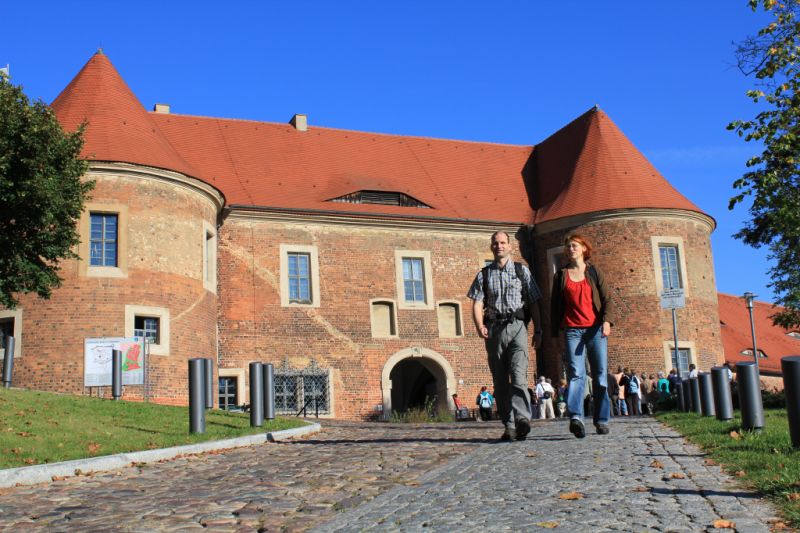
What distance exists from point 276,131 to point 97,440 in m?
24.6

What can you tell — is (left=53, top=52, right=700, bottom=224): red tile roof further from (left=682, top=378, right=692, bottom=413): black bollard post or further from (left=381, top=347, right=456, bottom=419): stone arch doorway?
(left=682, top=378, right=692, bottom=413): black bollard post

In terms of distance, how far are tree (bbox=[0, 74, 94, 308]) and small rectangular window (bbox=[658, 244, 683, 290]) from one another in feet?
61.3

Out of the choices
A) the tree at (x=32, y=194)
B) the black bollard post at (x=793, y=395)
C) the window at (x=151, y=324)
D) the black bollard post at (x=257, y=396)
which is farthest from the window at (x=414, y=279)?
the black bollard post at (x=793, y=395)

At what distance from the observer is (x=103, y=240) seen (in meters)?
24.1

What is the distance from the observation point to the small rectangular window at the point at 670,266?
3066 centimetres

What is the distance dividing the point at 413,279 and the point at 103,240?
10.9 m

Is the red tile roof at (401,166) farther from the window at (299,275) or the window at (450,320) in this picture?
the window at (450,320)

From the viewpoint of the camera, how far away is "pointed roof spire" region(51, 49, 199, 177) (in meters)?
24.9

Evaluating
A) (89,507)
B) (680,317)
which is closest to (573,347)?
(89,507)

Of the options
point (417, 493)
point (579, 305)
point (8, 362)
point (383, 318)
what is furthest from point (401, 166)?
point (417, 493)

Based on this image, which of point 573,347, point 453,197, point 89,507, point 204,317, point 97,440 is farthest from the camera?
point 453,197

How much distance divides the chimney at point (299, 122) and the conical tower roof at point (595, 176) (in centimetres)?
918

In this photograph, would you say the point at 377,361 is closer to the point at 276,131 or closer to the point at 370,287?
the point at 370,287

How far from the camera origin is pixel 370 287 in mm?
30312
